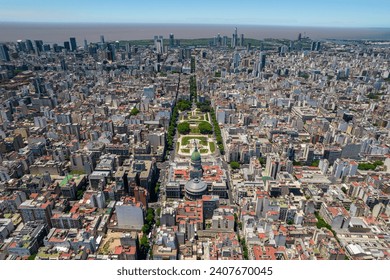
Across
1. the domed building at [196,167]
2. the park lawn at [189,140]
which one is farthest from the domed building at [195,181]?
the park lawn at [189,140]

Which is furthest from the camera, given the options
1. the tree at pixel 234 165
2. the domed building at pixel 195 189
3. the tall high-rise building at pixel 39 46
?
the tall high-rise building at pixel 39 46

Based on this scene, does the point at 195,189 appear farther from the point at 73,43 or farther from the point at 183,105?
the point at 73,43

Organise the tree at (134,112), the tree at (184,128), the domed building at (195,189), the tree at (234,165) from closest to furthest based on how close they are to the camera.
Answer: the domed building at (195,189) < the tree at (234,165) < the tree at (184,128) < the tree at (134,112)

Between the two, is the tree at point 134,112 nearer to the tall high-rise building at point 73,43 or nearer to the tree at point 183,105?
the tree at point 183,105

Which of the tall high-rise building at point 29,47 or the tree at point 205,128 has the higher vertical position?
the tall high-rise building at point 29,47

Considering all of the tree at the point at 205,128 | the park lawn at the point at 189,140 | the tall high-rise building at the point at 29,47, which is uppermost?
the tall high-rise building at the point at 29,47

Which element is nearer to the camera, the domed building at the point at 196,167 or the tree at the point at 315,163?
the domed building at the point at 196,167
